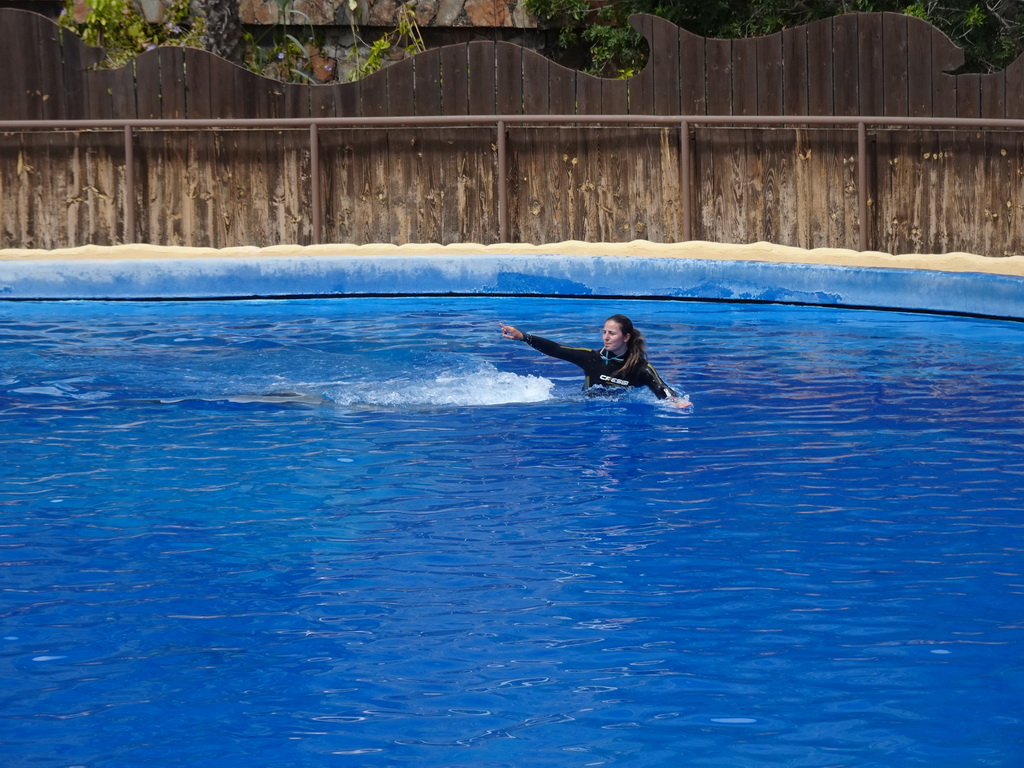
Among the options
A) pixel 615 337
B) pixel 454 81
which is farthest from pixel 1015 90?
pixel 615 337

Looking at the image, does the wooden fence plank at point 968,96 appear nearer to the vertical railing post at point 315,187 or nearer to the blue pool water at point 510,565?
the blue pool water at point 510,565

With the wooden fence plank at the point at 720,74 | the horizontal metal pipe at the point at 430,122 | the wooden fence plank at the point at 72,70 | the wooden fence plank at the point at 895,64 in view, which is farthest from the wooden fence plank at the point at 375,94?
the wooden fence plank at the point at 895,64

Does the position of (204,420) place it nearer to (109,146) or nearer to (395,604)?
(395,604)

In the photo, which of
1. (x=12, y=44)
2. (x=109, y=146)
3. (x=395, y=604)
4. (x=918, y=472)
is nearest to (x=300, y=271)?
(x=109, y=146)

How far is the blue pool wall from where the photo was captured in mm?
14367

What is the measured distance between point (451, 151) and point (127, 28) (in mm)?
6290

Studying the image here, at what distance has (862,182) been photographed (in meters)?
14.3

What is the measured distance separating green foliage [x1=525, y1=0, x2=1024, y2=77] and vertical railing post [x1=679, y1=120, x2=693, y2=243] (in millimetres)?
4498

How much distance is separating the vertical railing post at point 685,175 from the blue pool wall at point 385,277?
800mm

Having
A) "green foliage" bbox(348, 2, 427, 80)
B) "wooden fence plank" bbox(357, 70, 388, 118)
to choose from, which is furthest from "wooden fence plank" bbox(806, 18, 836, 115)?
"green foliage" bbox(348, 2, 427, 80)

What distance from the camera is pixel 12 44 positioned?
15828 millimetres

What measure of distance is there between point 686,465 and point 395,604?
263 centimetres

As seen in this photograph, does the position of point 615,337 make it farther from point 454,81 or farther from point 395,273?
point 454,81

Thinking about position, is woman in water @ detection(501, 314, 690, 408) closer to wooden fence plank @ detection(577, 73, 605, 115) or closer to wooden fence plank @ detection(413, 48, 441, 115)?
wooden fence plank @ detection(577, 73, 605, 115)
